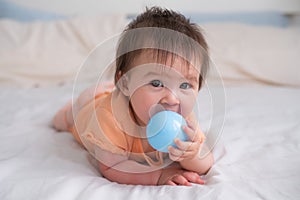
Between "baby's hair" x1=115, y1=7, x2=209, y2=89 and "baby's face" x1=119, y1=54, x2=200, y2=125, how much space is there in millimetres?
14

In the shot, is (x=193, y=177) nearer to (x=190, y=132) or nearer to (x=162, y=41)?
(x=190, y=132)

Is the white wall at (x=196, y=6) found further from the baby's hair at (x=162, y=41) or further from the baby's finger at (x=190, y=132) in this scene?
the baby's finger at (x=190, y=132)

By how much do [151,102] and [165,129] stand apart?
2.5 inches

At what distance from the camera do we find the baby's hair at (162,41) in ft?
2.29

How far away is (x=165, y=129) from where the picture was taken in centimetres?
65

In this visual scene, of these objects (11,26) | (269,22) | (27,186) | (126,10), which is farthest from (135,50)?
(269,22)

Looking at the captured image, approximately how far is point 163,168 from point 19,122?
49 centimetres

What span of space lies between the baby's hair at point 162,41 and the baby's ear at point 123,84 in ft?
0.04

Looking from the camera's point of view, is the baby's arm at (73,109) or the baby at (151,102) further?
the baby's arm at (73,109)

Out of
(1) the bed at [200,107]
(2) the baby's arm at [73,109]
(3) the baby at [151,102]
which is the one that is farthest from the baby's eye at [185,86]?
(2) the baby's arm at [73,109]

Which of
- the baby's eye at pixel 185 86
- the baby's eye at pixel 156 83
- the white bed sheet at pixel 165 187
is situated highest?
the baby's eye at pixel 156 83

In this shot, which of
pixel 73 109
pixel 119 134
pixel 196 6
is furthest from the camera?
pixel 196 6

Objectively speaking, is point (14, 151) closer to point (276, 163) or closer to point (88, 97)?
point (88, 97)

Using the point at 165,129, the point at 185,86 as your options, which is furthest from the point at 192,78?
the point at 165,129
